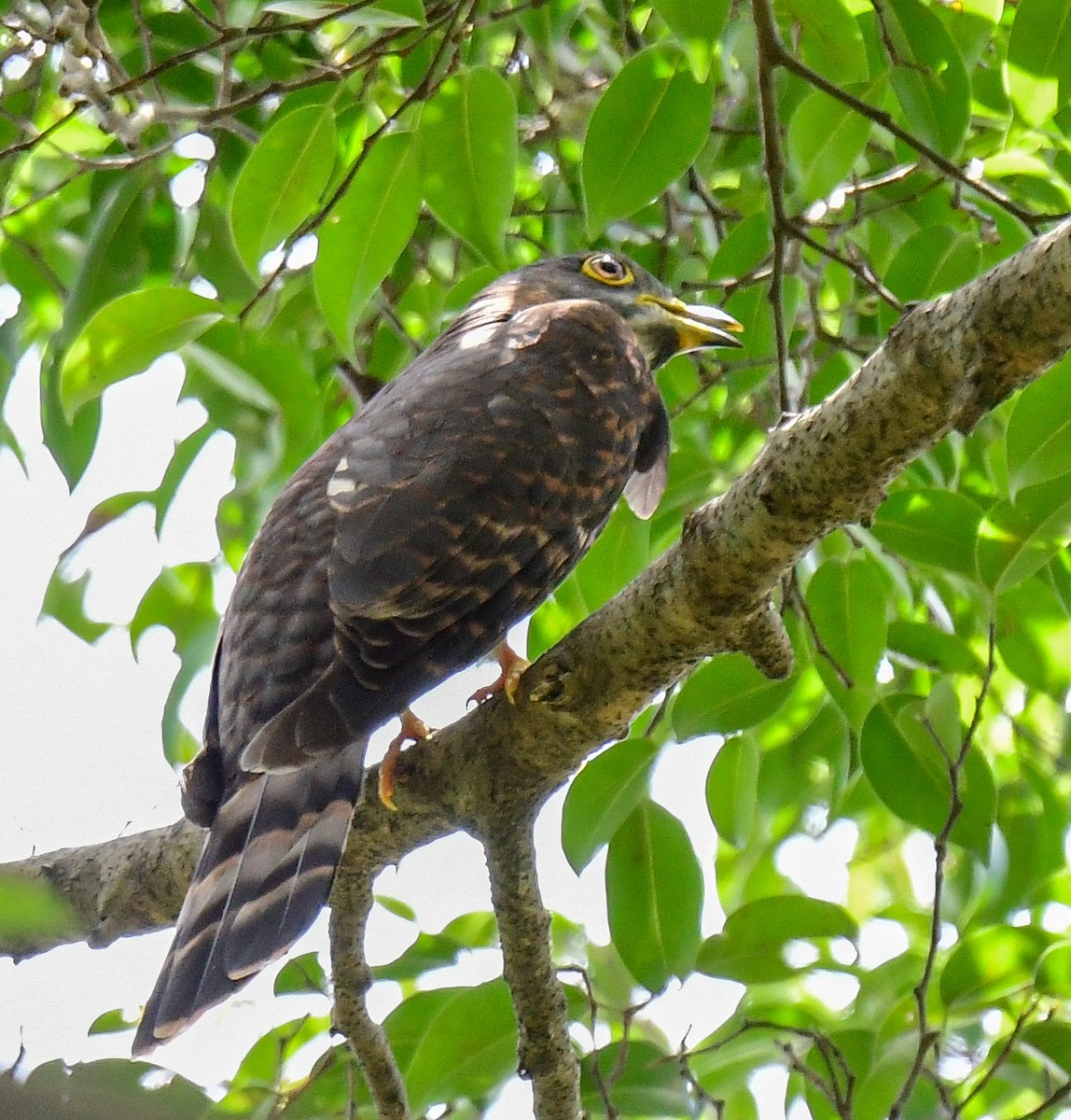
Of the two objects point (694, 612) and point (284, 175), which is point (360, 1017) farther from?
point (284, 175)

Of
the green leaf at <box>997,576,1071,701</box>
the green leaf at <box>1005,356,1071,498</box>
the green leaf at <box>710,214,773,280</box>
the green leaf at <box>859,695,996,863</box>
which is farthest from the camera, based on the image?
the green leaf at <box>710,214,773,280</box>

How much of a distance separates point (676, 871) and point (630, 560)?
645 mm

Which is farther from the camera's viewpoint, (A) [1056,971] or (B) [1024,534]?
(A) [1056,971]

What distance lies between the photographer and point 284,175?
7.67 feet

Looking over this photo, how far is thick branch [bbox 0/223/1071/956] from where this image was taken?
1729 mm

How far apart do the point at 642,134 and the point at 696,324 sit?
1.06m

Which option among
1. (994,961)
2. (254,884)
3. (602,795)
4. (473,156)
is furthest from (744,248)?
(254,884)

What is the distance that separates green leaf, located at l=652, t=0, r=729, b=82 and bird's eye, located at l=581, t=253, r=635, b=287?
5.22ft

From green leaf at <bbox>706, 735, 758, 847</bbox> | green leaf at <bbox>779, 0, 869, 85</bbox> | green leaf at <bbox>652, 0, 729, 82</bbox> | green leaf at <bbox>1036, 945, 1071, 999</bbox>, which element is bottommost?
green leaf at <bbox>1036, 945, 1071, 999</bbox>

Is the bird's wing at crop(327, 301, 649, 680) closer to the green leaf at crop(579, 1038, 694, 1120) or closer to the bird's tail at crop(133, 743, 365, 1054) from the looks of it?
the bird's tail at crop(133, 743, 365, 1054)

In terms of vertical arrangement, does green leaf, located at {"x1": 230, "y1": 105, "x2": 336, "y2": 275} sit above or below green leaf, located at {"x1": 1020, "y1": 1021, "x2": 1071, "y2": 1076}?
above

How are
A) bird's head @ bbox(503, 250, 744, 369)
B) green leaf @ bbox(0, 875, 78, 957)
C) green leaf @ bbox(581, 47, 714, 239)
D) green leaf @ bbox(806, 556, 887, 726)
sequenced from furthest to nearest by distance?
bird's head @ bbox(503, 250, 744, 369) → green leaf @ bbox(806, 556, 887, 726) → green leaf @ bbox(581, 47, 714, 239) → green leaf @ bbox(0, 875, 78, 957)

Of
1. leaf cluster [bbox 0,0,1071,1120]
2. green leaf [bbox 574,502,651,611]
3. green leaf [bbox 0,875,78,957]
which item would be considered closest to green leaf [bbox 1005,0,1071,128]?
leaf cluster [bbox 0,0,1071,1120]

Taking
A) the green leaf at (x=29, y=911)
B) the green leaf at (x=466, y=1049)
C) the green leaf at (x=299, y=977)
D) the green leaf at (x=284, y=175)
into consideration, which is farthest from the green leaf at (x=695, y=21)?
the green leaf at (x=299, y=977)
